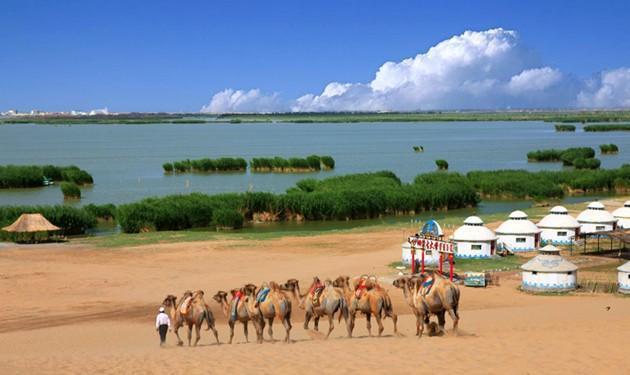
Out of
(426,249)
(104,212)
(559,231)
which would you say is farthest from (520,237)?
(104,212)

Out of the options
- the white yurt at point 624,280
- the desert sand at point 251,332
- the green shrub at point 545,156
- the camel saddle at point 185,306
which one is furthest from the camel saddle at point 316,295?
the green shrub at point 545,156

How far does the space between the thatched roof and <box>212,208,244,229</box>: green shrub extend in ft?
34.3

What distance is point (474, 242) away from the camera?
37531 millimetres

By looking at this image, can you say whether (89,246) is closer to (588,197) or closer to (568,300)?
(568,300)

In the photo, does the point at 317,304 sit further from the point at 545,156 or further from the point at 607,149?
the point at 607,149

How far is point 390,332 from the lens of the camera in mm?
22312

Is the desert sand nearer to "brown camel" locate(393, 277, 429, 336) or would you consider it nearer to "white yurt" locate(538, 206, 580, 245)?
"brown camel" locate(393, 277, 429, 336)

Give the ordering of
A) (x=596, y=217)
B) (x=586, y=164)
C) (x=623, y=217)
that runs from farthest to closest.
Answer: (x=586, y=164)
(x=623, y=217)
(x=596, y=217)

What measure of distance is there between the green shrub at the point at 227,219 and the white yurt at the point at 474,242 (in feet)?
58.4

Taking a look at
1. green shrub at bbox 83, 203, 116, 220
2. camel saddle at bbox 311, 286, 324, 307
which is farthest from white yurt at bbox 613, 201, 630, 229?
green shrub at bbox 83, 203, 116, 220

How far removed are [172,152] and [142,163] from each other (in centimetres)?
2794

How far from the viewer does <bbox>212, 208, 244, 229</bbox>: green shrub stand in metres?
51.6

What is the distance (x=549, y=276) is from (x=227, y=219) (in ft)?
83.5

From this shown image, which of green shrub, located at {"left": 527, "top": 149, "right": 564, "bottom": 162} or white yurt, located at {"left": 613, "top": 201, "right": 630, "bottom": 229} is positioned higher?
green shrub, located at {"left": 527, "top": 149, "right": 564, "bottom": 162}
